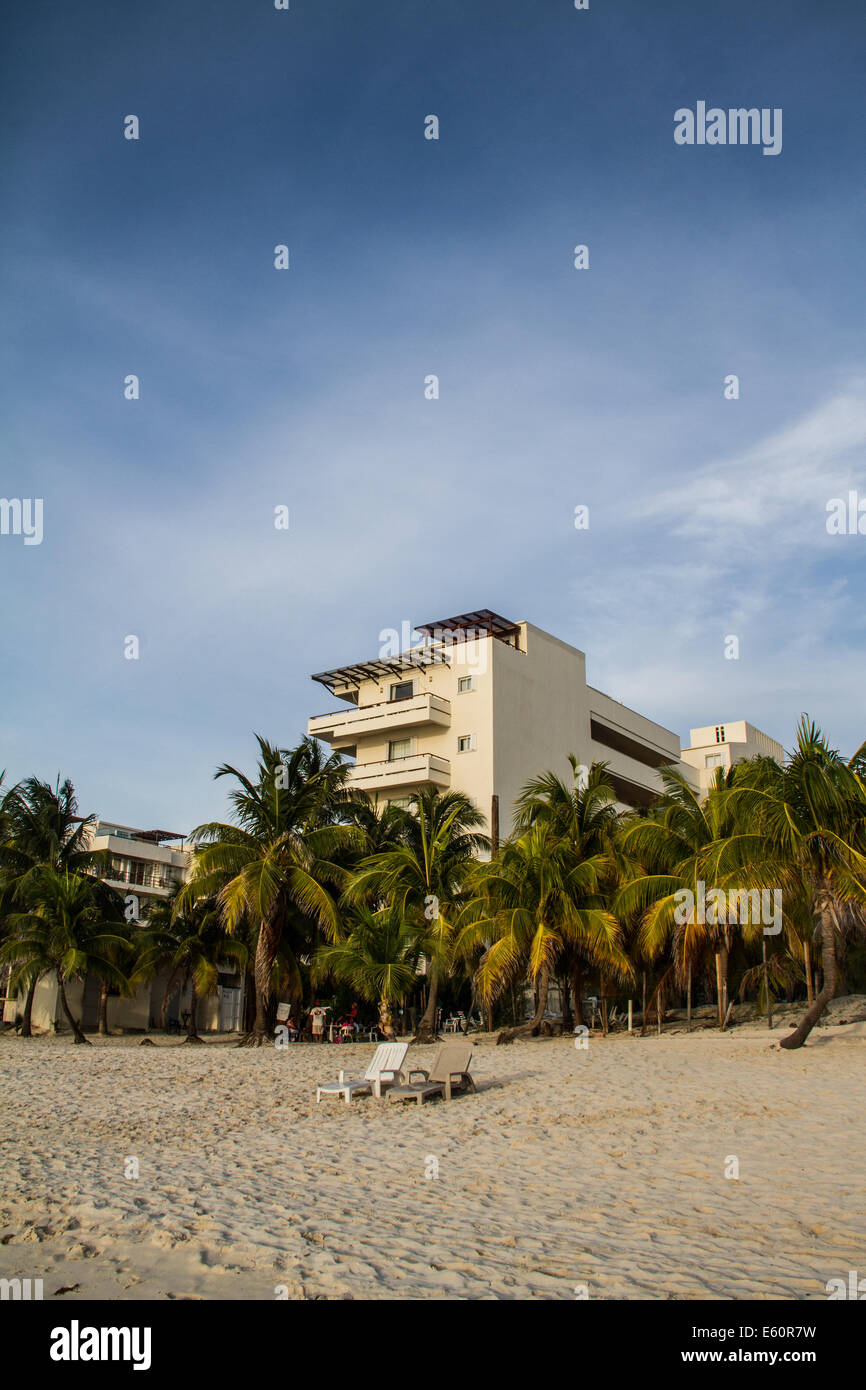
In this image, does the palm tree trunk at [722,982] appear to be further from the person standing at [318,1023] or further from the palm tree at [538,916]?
the person standing at [318,1023]

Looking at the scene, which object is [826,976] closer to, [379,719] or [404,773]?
[404,773]

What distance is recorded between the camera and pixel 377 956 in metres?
24.8

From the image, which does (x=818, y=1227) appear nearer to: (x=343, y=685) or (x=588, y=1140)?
(x=588, y=1140)

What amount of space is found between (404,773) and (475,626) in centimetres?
750

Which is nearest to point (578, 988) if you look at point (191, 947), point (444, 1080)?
point (191, 947)

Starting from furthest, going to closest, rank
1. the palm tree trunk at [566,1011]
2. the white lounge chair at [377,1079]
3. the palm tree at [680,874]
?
the palm tree trunk at [566,1011], the palm tree at [680,874], the white lounge chair at [377,1079]

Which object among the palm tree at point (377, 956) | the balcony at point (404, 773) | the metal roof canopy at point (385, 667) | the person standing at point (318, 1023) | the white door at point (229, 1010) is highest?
the metal roof canopy at point (385, 667)

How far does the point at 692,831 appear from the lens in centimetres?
2397

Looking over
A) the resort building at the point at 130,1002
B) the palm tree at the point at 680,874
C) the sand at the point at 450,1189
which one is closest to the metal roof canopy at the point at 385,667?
the resort building at the point at 130,1002

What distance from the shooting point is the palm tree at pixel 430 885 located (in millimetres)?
23812

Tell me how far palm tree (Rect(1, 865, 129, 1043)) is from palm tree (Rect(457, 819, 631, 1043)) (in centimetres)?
1150

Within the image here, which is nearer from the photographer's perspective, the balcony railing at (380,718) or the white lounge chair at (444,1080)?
the white lounge chair at (444,1080)

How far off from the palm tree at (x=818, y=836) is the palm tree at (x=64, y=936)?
19.0 metres
